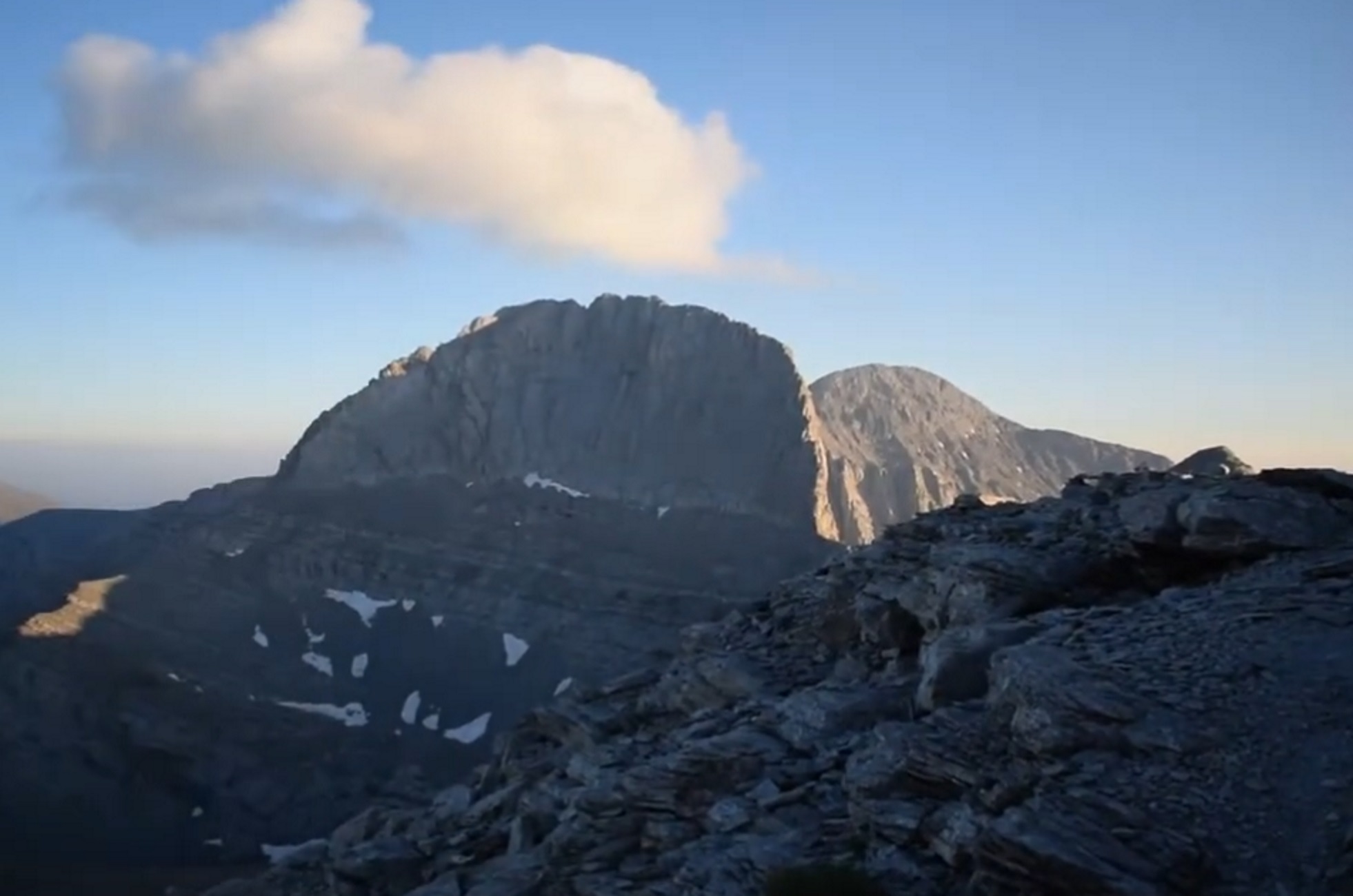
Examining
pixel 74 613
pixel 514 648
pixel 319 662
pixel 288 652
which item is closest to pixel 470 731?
pixel 514 648

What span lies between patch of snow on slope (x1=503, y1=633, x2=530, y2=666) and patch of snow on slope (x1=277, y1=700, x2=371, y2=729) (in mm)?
19523

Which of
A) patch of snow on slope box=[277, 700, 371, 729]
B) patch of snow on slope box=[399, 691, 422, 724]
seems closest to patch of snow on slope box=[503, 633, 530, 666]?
patch of snow on slope box=[399, 691, 422, 724]

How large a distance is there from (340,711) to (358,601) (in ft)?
86.6

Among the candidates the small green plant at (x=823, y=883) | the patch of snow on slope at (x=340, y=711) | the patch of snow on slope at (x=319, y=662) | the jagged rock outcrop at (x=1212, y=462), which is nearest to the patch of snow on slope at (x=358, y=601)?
the patch of snow on slope at (x=319, y=662)

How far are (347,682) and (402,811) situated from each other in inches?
5175

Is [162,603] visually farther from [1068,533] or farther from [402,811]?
[1068,533]

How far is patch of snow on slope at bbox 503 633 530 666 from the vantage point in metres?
166

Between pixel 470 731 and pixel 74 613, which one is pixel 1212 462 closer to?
pixel 470 731

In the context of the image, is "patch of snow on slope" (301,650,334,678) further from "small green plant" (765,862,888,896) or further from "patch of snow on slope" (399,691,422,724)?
A: "small green plant" (765,862,888,896)

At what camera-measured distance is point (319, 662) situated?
543 ft

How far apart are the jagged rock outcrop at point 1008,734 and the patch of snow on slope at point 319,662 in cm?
13926

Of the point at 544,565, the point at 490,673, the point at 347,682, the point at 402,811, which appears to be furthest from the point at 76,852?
the point at 402,811

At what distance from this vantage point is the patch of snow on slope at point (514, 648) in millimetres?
166500

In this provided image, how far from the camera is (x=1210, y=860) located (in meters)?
14.6
